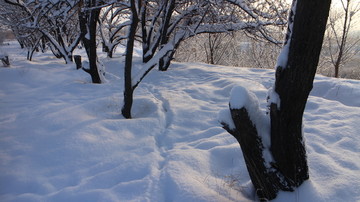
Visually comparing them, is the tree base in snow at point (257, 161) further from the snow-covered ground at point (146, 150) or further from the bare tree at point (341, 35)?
the bare tree at point (341, 35)

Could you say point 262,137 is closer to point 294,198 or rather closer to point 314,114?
point 294,198

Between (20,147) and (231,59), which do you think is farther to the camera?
(231,59)

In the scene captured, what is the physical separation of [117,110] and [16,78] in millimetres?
4519

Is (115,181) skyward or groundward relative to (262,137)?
groundward

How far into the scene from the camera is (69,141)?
10.4ft

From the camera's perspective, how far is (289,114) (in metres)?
Result: 1.89

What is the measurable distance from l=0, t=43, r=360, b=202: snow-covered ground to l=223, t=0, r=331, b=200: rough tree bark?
24 cm

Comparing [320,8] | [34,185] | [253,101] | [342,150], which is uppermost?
[320,8]

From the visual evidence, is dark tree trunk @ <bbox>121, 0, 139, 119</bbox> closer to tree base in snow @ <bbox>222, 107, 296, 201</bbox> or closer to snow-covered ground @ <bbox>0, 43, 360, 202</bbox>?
snow-covered ground @ <bbox>0, 43, 360, 202</bbox>

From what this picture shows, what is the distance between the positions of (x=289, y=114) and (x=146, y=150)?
2033 mm

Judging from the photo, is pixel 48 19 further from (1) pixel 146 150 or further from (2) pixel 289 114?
(2) pixel 289 114

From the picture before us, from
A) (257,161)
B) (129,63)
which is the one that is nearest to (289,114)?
(257,161)

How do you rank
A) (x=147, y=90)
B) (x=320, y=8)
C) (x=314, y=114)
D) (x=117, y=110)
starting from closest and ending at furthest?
(x=320, y=8) < (x=314, y=114) < (x=117, y=110) < (x=147, y=90)

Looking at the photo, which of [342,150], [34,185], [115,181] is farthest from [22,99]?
[342,150]
